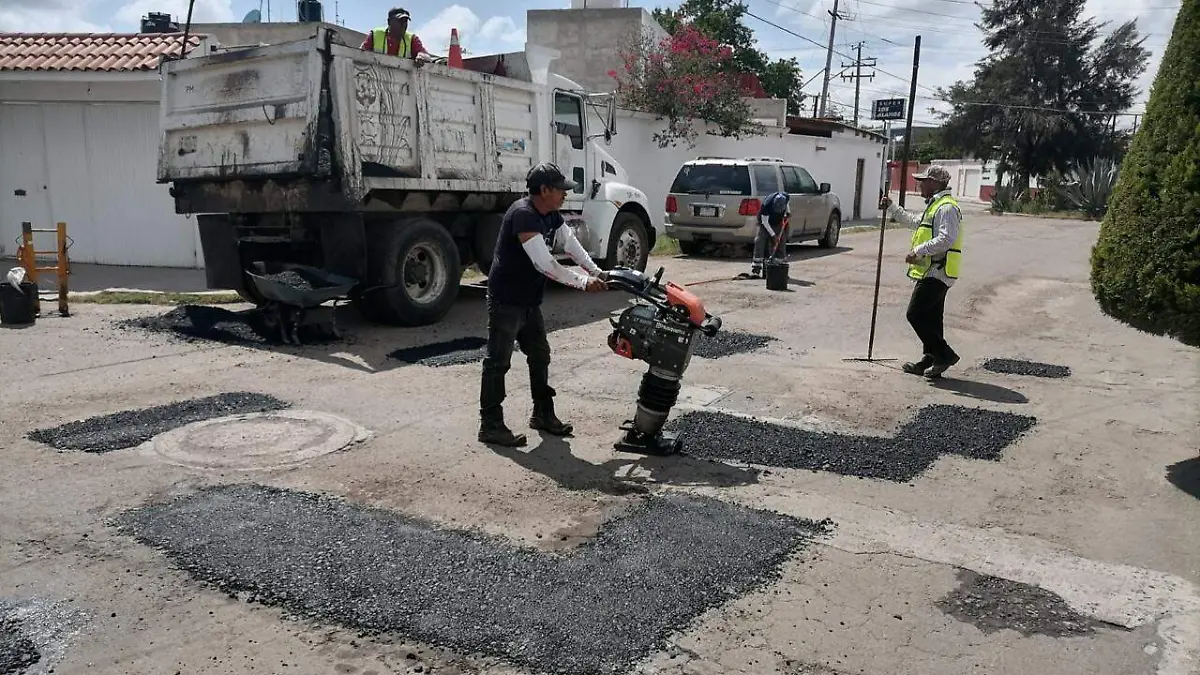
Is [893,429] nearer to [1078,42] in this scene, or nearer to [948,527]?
[948,527]

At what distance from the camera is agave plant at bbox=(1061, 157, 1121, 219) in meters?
31.4

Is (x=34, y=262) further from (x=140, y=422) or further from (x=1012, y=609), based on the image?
(x=1012, y=609)

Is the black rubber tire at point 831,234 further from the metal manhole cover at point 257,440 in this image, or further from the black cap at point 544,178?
the metal manhole cover at point 257,440

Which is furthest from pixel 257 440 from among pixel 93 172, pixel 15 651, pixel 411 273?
pixel 93 172

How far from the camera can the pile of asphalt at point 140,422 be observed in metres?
5.48

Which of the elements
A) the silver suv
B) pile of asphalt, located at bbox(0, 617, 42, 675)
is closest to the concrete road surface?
pile of asphalt, located at bbox(0, 617, 42, 675)

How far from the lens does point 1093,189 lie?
A: 104 ft

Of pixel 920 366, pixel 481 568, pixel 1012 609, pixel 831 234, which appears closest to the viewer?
pixel 1012 609

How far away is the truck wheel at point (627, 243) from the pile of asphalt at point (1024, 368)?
5.12 meters

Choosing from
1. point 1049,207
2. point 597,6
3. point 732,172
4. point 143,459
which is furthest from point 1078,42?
point 143,459

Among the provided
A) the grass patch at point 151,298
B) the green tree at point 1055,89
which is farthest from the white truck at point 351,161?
the green tree at point 1055,89

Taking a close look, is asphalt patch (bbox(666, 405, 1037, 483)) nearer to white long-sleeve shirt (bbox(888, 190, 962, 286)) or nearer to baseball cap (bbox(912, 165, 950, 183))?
white long-sleeve shirt (bbox(888, 190, 962, 286))

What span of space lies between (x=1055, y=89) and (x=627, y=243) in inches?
1468

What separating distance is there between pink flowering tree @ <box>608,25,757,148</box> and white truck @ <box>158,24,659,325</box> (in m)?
10.5
